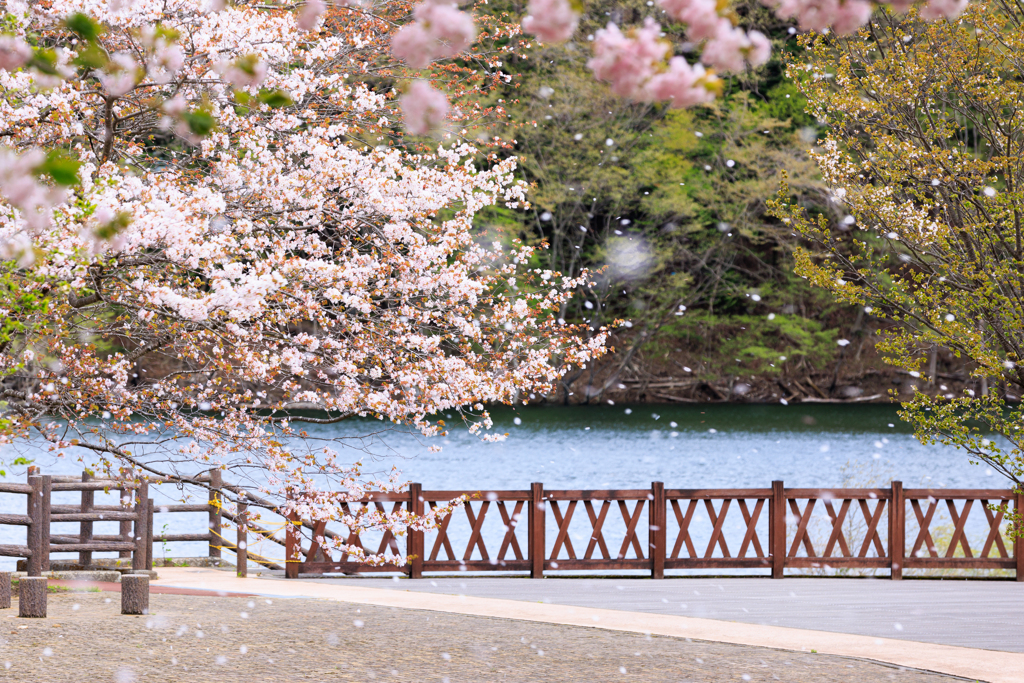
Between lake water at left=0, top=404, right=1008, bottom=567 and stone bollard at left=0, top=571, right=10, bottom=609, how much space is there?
13553 mm

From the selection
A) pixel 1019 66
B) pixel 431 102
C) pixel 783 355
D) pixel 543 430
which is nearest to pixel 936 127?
pixel 1019 66

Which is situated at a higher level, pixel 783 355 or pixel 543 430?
pixel 783 355

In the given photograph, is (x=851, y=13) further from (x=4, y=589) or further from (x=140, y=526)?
(x=140, y=526)

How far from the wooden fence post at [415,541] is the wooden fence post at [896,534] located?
19.9 feet

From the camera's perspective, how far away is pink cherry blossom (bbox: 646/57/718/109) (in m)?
2.43

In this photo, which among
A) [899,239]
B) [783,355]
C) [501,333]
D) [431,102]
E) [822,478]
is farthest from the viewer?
[783,355]

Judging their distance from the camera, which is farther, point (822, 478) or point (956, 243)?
point (822, 478)

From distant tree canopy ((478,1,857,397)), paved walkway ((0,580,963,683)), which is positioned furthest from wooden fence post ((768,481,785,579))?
distant tree canopy ((478,1,857,397))

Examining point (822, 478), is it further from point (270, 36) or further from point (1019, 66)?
point (270, 36)

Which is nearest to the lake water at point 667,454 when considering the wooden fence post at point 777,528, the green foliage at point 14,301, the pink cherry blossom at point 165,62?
the wooden fence post at point 777,528

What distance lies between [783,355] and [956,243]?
3764 centimetres

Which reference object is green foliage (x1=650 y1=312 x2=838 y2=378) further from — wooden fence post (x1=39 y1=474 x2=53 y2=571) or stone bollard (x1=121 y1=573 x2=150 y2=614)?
stone bollard (x1=121 y1=573 x2=150 y2=614)

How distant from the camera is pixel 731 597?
1162 centimetres

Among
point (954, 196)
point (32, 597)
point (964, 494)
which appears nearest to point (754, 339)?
point (964, 494)
